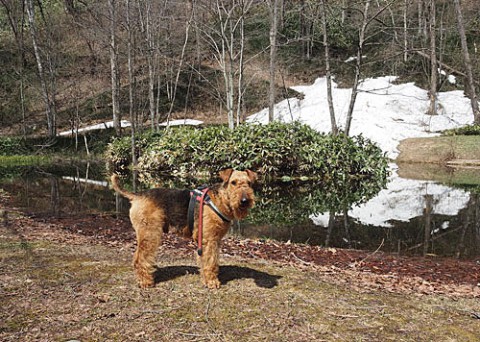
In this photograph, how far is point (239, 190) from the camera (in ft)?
11.8

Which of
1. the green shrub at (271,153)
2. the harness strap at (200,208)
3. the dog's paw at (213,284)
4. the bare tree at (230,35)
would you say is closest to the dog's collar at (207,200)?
the harness strap at (200,208)

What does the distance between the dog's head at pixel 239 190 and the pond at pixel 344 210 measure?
3.93 metres

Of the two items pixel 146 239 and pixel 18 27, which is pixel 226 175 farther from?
pixel 18 27

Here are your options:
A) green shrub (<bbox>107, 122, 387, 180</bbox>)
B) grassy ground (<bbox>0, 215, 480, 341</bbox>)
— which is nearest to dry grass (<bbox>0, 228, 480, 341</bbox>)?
grassy ground (<bbox>0, 215, 480, 341</bbox>)

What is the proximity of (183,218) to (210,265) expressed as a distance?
21.2 inches

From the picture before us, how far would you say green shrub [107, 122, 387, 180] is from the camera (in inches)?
557

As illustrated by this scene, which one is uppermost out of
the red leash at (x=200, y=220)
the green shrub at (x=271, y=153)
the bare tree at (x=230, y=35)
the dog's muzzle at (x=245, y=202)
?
the bare tree at (x=230, y=35)

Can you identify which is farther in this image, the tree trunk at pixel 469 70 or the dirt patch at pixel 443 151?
the tree trunk at pixel 469 70

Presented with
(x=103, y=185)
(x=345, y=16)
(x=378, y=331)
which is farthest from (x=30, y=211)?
(x=345, y=16)

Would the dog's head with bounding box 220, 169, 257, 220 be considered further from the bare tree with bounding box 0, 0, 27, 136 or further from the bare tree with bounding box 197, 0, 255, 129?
the bare tree with bounding box 0, 0, 27, 136

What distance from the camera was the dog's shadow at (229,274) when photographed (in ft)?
13.5

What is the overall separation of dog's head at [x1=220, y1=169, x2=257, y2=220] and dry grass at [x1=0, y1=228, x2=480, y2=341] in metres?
0.85

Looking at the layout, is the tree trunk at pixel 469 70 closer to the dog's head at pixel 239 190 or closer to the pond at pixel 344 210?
the pond at pixel 344 210

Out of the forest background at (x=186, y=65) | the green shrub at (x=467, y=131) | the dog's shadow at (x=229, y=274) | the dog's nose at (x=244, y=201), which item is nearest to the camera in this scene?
the dog's nose at (x=244, y=201)
